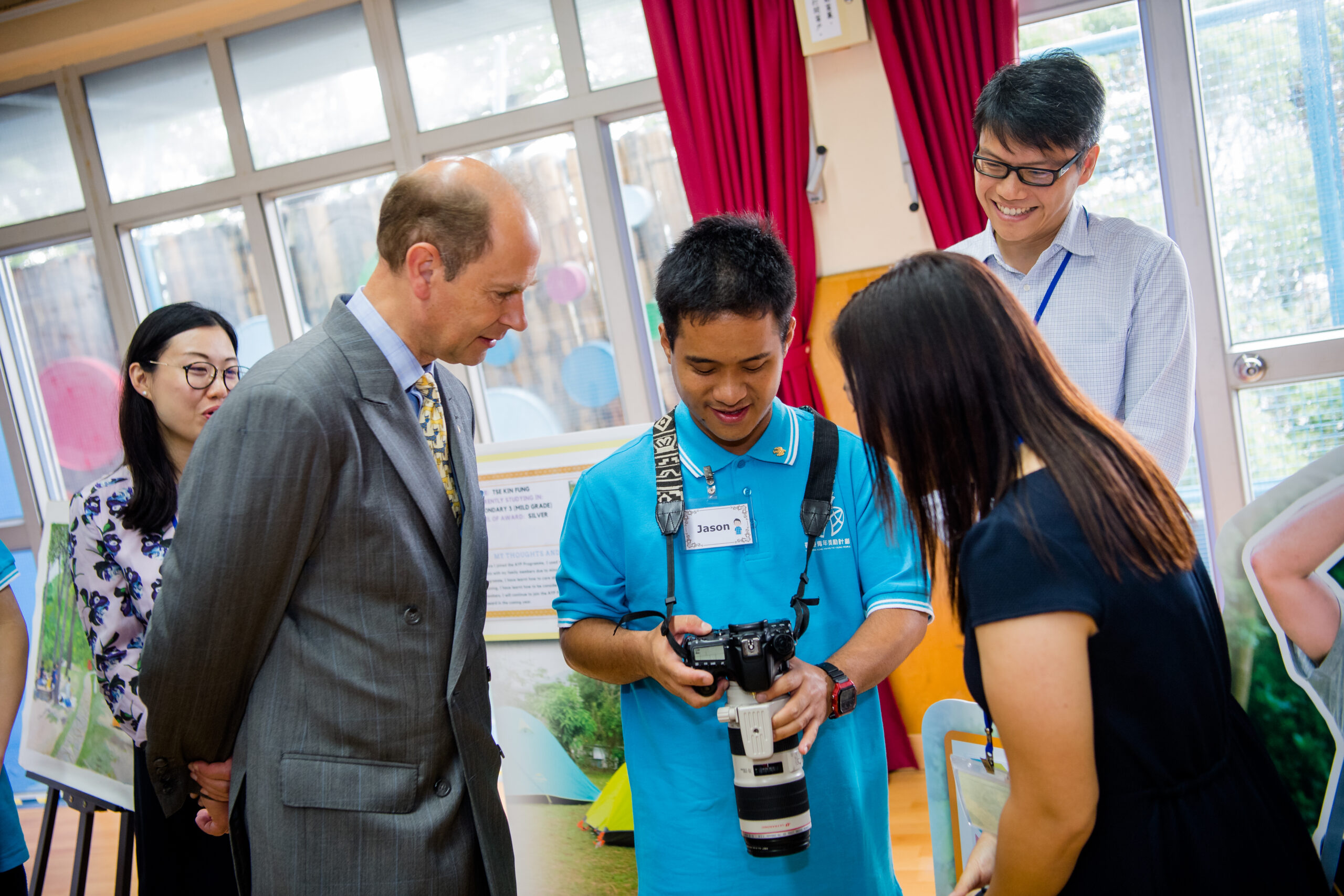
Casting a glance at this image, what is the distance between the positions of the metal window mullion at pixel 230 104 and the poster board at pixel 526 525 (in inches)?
104

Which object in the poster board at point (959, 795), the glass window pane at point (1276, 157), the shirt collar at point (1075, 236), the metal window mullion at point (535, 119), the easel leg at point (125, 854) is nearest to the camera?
the poster board at point (959, 795)

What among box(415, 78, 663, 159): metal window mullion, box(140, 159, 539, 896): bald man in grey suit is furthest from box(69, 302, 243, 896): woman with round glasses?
box(415, 78, 663, 159): metal window mullion

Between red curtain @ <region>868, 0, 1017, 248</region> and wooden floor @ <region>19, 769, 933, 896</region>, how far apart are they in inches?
79.8

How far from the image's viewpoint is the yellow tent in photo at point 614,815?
2457 mm

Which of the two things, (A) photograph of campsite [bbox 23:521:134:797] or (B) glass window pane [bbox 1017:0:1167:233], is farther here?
(B) glass window pane [bbox 1017:0:1167:233]

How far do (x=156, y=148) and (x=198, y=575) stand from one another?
4.07 metres

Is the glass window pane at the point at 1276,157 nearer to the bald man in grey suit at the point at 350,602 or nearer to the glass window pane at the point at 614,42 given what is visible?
the glass window pane at the point at 614,42

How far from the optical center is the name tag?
1.31 m

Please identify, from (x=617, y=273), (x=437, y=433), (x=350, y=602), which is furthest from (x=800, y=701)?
(x=617, y=273)

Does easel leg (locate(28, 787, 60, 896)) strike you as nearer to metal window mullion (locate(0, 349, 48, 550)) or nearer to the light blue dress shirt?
the light blue dress shirt

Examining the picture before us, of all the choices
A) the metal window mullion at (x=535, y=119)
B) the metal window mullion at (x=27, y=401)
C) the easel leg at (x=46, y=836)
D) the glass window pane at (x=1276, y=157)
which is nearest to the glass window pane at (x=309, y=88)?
the metal window mullion at (x=535, y=119)

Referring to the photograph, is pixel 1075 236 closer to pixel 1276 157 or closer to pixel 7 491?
pixel 1276 157

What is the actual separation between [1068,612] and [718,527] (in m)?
0.57

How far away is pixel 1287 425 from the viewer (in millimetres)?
3084
